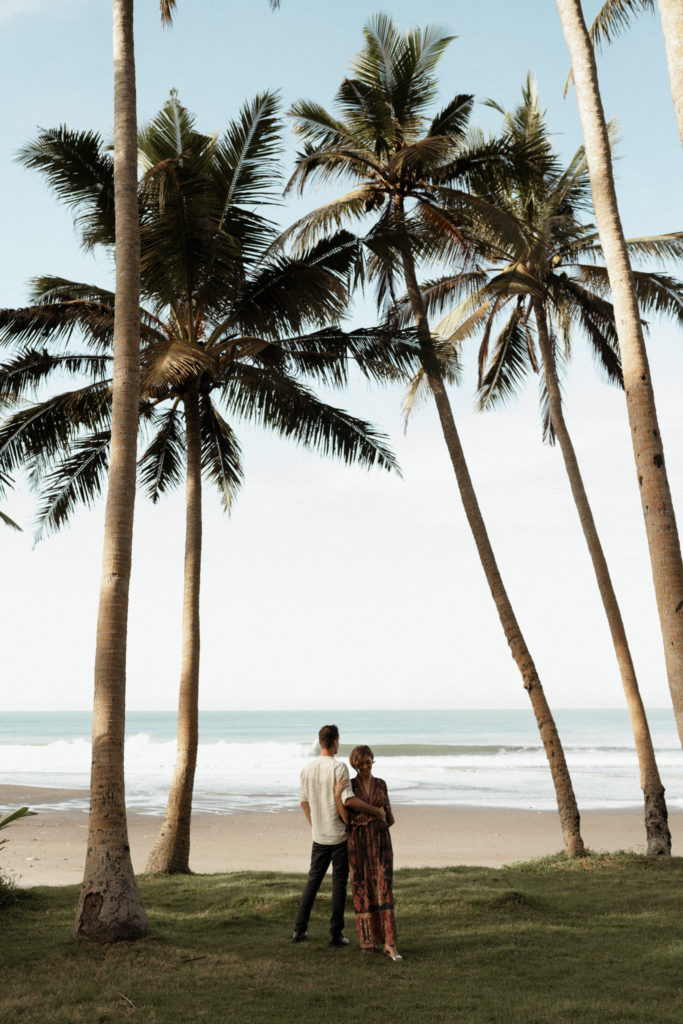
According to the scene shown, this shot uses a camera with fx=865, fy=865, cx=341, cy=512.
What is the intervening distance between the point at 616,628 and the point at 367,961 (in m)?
7.59

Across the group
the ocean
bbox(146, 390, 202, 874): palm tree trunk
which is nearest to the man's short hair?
bbox(146, 390, 202, 874): palm tree trunk

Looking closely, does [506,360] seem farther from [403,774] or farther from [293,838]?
[403,774]

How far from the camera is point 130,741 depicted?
56.5m

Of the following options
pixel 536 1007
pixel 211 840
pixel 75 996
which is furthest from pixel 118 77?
pixel 211 840

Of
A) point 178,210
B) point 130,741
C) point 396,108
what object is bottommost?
point 130,741

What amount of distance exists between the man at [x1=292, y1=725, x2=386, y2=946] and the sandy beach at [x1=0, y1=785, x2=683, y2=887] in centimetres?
612

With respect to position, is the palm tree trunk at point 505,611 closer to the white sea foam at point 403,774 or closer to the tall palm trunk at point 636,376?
the tall palm trunk at point 636,376

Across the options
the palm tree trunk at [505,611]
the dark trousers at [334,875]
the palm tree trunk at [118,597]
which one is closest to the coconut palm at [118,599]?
the palm tree trunk at [118,597]

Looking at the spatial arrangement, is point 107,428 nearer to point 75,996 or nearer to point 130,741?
point 75,996

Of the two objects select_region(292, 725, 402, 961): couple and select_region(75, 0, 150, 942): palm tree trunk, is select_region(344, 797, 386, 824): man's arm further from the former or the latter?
select_region(75, 0, 150, 942): palm tree trunk

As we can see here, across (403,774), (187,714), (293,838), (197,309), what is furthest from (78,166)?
(403,774)

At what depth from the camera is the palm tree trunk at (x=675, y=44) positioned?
18.1 ft

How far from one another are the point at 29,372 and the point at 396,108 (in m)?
6.63

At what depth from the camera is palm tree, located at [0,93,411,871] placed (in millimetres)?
10266
